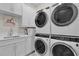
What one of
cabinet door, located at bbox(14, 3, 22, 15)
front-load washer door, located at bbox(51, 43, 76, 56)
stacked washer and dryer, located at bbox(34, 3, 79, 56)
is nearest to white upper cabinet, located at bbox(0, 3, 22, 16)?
cabinet door, located at bbox(14, 3, 22, 15)

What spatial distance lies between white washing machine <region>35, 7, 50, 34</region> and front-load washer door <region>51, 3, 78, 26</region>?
0.16 metres

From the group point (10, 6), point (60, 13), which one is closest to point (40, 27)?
point (60, 13)

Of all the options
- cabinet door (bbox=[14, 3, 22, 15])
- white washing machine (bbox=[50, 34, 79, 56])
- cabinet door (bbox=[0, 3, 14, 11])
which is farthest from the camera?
cabinet door (bbox=[14, 3, 22, 15])

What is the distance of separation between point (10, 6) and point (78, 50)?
2.09 meters

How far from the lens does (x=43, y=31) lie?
169cm

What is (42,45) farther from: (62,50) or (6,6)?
(6,6)

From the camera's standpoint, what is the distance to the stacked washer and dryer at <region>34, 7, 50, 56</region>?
1563 mm

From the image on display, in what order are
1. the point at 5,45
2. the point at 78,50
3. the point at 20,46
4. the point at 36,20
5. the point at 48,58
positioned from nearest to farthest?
the point at 48,58, the point at 78,50, the point at 5,45, the point at 36,20, the point at 20,46

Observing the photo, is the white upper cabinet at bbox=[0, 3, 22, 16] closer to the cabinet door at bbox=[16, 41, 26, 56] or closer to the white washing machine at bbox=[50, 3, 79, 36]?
the cabinet door at bbox=[16, 41, 26, 56]

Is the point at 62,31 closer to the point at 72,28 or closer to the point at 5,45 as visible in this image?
the point at 72,28

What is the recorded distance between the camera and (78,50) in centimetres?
106

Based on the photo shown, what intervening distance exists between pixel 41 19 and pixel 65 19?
0.64 meters

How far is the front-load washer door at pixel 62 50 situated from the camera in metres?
1.14

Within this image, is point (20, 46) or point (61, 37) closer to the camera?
point (61, 37)
